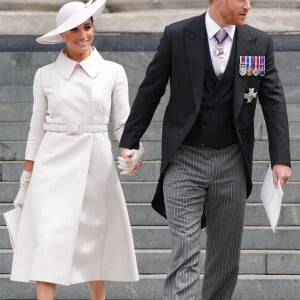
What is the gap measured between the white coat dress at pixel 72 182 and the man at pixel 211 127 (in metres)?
0.75

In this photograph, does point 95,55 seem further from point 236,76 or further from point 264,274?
point 264,274

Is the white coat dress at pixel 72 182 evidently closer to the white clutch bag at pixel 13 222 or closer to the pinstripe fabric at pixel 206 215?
the white clutch bag at pixel 13 222

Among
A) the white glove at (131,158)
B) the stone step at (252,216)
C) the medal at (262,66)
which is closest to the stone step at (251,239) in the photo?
the stone step at (252,216)

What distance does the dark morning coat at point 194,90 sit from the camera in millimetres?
6621

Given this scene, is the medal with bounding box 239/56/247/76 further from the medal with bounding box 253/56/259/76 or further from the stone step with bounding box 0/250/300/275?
the stone step with bounding box 0/250/300/275

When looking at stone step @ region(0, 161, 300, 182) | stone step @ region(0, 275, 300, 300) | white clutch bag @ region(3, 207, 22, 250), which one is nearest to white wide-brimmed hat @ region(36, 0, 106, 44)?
white clutch bag @ region(3, 207, 22, 250)

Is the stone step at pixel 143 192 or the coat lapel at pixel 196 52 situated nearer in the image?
the coat lapel at pixel 196 52

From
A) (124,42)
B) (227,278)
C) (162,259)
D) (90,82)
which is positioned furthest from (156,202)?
(124,42)

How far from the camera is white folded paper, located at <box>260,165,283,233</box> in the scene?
667 cm

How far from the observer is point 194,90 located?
6.60 m

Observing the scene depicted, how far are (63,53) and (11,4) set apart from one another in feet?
20.8

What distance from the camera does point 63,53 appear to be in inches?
299

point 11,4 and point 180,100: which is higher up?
point 180,100

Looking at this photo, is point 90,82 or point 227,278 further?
point 90,82
